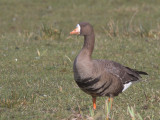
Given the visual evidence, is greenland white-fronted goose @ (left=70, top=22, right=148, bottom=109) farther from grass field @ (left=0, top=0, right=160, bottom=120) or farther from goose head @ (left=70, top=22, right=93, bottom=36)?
grass field @ (left=0, top=0, right=160, bottom=120)

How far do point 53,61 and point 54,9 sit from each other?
9686mm

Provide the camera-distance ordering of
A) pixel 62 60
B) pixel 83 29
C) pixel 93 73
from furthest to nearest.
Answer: pixel 62 60 < pixel 83 29 < pixel 93 73

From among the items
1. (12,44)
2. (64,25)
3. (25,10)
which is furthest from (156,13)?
(12,44)

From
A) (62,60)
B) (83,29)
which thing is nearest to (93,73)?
(83,29)

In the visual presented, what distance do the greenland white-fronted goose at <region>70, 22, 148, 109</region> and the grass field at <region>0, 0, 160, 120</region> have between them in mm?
385

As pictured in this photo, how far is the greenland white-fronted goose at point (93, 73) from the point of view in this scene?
650 cm

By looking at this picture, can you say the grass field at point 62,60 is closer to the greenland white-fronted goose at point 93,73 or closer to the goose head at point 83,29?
the greenland white-fronted goose at point 93,73

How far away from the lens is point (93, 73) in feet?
21.5

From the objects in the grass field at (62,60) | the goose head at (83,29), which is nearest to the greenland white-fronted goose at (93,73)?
the goose head at (83,29)

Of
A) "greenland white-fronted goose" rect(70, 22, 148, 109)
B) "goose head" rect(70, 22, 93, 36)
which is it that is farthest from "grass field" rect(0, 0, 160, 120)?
"goose head" rect(70, 22, 93, 36)

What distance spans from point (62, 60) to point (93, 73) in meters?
4.57

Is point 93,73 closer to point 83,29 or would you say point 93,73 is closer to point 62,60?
point 83,29

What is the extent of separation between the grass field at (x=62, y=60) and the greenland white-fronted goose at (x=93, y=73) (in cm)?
38

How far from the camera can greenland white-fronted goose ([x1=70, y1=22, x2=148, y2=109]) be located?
21.3ft
